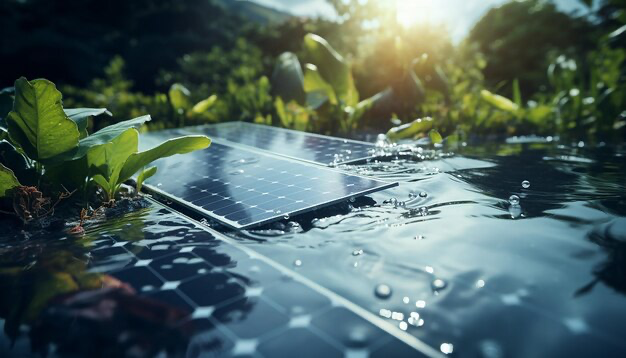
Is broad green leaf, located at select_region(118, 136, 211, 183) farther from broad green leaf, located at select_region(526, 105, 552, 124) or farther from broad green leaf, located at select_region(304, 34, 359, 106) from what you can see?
broad green leaf, located at select_region(526, 105, 552, 124)

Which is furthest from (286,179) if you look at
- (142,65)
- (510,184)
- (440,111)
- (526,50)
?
(526,50)

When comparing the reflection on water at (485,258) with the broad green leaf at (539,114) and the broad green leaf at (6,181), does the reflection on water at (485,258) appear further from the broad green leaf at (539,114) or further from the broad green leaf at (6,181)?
the broad green leaf at (539,114)

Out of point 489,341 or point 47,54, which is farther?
point 47,54

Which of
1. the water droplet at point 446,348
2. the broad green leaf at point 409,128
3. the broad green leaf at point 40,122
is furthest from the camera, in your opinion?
the broad green leaf at point 409,128

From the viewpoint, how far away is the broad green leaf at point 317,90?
6.38 meters

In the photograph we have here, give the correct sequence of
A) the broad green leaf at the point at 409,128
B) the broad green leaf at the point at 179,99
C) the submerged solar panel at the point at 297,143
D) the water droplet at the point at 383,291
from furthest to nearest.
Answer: the broad green leaf at the point at 179,99
the broad green leaf at the point at 409,128
the submerged solar panel at the point at 297,143
the water droplet at the point at 383,291

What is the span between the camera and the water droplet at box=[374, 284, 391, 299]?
6.11 ft

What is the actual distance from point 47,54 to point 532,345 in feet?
62.1

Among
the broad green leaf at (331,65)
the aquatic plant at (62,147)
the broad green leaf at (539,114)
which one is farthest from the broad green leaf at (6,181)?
the broad green leaf at (539,114)

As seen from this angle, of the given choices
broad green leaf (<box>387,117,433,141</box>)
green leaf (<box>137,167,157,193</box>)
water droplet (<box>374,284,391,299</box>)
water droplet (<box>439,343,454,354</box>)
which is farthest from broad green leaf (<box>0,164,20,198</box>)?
broad green leaf (<box>387,117,433,141</box>)

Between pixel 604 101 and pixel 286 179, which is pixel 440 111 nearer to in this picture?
pixel 604 101

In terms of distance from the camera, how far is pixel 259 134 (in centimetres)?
554

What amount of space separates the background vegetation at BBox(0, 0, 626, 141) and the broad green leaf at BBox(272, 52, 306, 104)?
2 centimetres

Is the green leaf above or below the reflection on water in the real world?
above
